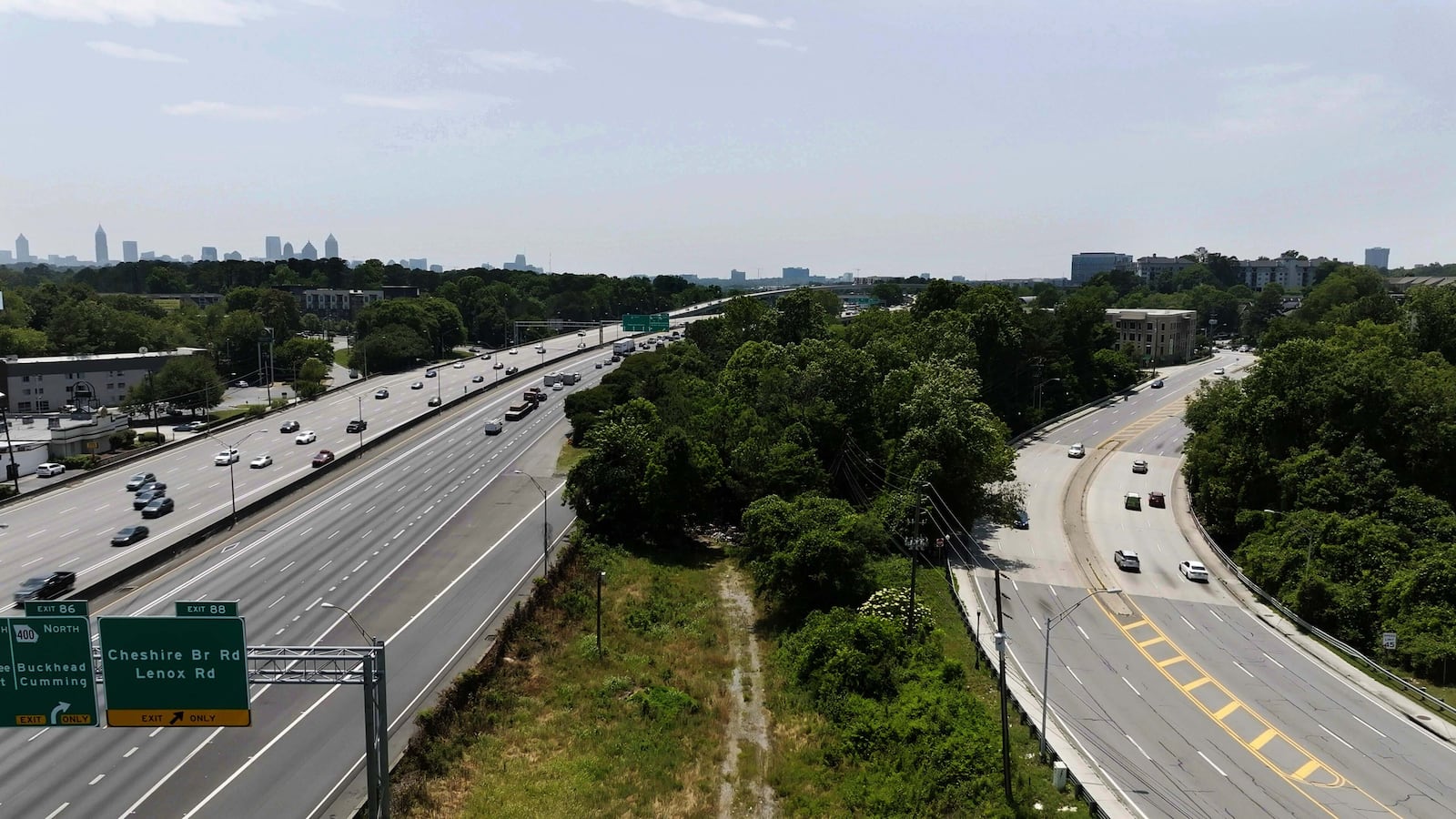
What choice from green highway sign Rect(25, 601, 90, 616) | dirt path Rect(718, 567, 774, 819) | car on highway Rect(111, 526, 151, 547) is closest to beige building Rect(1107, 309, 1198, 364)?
dirt path Rect(718, 567, 774, 819)

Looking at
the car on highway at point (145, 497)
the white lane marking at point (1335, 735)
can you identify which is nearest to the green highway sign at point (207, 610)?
the white lane marking at point (1335, 735)

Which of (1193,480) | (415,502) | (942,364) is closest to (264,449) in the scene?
(415,502)

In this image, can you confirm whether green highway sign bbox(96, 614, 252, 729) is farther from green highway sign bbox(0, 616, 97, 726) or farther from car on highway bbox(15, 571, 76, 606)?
car on highway bbox(15, 571, 76, 606)

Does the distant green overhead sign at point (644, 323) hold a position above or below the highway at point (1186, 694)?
above

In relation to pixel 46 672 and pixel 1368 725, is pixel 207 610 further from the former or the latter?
pixel 1368 725

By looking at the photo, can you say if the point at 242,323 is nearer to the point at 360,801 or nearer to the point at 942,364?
the point at 942,364

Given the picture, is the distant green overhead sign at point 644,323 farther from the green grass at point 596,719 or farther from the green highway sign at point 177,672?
the green highway sign at point 177,672
